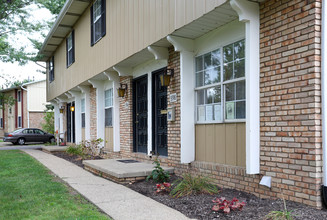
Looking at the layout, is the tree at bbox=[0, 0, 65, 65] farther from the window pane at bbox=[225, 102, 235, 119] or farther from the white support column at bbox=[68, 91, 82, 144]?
the window pane at bbox=[225, 102, 235, 119]

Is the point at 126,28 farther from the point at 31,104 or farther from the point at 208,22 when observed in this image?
the point at 31,104

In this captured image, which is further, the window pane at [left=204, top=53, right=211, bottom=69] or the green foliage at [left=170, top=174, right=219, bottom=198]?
the window pane at [left=204, top=53, right=211, bottom=69]

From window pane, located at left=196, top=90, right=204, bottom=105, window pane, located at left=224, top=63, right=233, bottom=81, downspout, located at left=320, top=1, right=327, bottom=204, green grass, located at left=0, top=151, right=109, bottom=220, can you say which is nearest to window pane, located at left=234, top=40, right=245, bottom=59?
window pane, located at left=224, top=63, right=233, bottom=81

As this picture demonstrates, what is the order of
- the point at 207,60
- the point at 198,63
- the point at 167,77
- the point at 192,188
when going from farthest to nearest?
1. the point at 167,77
2. the point at 198,63
3. the point at 207,60
4. the point at 192,188

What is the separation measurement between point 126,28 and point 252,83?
476cm

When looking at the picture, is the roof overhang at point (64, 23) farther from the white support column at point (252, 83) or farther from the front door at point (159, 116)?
the white support column at point (252, 83)

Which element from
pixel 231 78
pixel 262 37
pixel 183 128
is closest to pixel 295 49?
pixel 262 37

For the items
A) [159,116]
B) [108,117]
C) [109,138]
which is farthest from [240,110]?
[108,117]

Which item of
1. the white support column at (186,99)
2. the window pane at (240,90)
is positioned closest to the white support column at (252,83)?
the window pane at (240,90)

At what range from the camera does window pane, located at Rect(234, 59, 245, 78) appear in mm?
5203

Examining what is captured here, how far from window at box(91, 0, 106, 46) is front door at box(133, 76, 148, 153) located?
2300 mm

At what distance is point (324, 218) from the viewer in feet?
11.7

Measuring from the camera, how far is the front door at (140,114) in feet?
28.9

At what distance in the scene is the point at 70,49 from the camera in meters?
15.1
